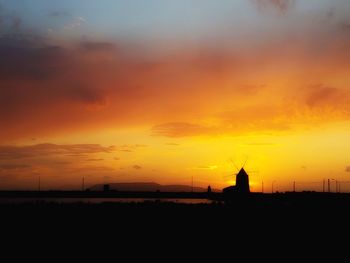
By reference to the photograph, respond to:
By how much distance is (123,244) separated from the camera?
85.1ft

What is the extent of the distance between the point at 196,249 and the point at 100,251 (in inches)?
194

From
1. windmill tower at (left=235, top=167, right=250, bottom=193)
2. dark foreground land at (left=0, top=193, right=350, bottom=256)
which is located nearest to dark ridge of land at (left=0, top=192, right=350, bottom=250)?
dark foreground land at (left=0, top=193, right=350, bottom=256)

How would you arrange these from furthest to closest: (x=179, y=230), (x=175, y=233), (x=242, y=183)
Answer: (x=242, y=183)
(x=179, y=230)
(x=175, y=233)

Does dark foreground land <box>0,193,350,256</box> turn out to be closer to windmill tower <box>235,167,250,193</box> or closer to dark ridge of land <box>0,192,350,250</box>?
dark ridge of land <box>0,192,350,250</box>

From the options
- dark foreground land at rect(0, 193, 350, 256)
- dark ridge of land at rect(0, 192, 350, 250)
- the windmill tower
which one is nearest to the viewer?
dark foreground land at rect(0, 193, 350, 256)

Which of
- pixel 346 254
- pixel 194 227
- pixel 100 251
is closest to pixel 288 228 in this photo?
pixel 194 227

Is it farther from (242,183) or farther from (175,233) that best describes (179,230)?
(242,183)

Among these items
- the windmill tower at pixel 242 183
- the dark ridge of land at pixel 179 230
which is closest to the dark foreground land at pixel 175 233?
the dark ridge of land at pixel 179 230

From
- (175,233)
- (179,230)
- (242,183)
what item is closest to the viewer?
(175,233)

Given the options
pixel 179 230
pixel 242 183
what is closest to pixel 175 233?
pixel 179 230

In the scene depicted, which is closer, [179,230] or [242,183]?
[179,230]

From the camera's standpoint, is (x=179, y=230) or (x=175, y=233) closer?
(x=175, y=233)

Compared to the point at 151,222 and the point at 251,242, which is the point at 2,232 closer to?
the point at 151,222

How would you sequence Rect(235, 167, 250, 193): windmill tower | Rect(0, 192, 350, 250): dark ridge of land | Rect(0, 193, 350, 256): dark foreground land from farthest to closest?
Rect(235, 167, 250, 193): windmill tower → Rect(0, 192, 350, 250): dark ridge of land → Rect(0, 193, 350, 256): dark foreground land
